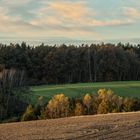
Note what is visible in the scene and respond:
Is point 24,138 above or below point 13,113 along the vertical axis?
above

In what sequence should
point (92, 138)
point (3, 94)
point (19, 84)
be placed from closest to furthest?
point (92, 138)
point (3, 94)
point (19, 84)

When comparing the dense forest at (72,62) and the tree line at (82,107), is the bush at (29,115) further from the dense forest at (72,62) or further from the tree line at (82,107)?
the dense forest at (72,62)

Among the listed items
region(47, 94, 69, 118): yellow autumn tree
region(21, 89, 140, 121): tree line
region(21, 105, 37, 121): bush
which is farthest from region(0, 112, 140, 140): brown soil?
region(47, 94, 69, 118): yellow autumn tree

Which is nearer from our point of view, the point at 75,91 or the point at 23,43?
the point at 75,91

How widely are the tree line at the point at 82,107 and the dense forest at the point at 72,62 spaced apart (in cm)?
6365

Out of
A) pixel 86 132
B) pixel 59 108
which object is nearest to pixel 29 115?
pixel 59 108

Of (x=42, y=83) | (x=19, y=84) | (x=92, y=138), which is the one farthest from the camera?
(x=42, y=83)

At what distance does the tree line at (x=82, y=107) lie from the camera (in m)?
52.7

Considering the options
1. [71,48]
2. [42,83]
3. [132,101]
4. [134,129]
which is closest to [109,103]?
[132,101]

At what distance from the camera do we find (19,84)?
2852 inches

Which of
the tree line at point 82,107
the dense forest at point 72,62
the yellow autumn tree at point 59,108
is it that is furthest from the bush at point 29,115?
the dense forest at point 72,62

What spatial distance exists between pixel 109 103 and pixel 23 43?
3234 inches

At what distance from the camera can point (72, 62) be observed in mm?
131500

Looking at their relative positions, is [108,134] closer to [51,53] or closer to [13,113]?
[13,113]
